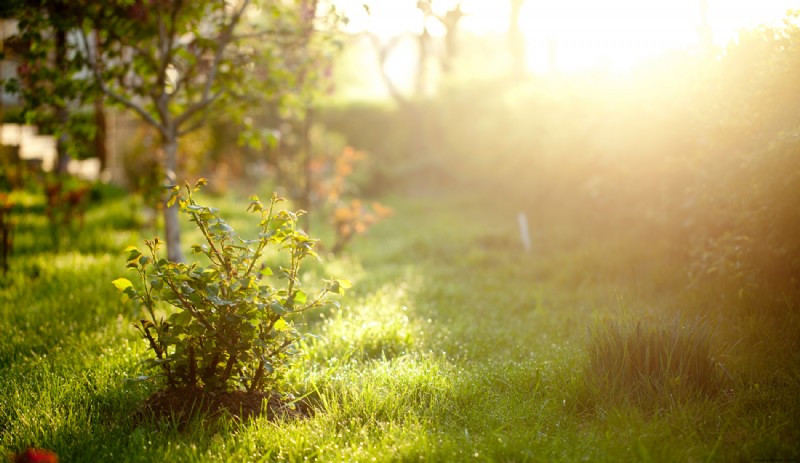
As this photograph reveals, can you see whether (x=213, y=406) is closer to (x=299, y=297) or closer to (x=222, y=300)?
(x=222, y=300)

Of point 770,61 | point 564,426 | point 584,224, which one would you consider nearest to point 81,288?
point 564,426

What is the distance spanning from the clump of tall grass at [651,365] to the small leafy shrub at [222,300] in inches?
60.6

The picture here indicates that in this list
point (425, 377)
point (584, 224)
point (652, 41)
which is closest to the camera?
point (425, 377)

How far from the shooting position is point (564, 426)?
322 centimetres

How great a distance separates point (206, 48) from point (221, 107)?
66 cm

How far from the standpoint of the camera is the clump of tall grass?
3.36 m

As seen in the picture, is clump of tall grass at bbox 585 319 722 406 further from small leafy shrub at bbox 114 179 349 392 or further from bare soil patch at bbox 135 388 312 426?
bare soil patch at bbox 135 388 312 426

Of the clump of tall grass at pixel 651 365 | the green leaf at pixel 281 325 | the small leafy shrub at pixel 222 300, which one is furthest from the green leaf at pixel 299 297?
the clump of tall grass at pixel 651 365

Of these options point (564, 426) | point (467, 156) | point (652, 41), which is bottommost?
point (564, 426)

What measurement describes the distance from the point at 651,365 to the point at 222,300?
2367 mm

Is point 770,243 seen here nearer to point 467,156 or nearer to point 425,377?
point 425,377

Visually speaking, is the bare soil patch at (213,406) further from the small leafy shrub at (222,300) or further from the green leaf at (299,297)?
the green leaf at (299,297)

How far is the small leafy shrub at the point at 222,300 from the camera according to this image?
3.04 meters

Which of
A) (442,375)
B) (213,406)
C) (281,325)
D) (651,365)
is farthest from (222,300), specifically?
(651,365)
